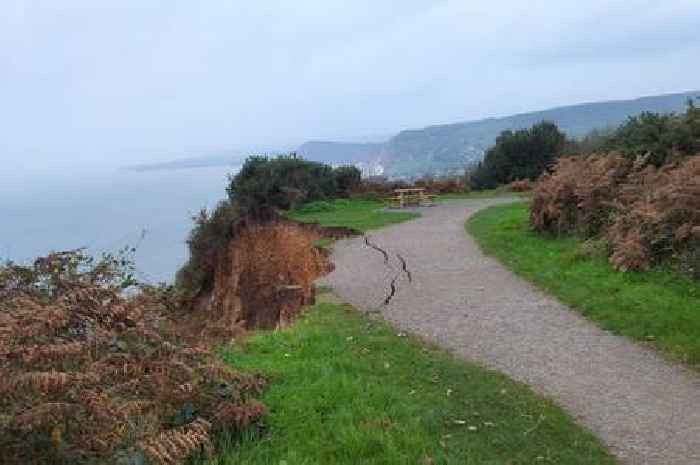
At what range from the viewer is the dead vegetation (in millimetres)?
11125

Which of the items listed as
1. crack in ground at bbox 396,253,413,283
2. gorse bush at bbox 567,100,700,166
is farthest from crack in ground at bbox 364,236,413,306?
gorse bush at bbox 567,100,700,166

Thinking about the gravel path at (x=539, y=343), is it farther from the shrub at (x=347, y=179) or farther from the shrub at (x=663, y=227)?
the shrub at (x=347, y=179)

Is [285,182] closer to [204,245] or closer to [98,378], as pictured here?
[204,245]

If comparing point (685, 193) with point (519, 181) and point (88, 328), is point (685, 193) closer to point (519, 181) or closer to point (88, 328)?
point (88, 328)

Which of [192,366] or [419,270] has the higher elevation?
[192,366]

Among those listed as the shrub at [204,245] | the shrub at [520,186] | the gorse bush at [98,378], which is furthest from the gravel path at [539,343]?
the shrub at [520,186]

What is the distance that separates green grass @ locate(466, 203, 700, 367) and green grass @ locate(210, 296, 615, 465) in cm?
211

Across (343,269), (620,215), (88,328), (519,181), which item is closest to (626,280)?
(620,215)

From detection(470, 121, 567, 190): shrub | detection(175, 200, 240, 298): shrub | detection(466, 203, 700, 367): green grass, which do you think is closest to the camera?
detection(466, 203, 700, 367): green grass

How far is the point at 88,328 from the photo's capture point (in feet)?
17.8

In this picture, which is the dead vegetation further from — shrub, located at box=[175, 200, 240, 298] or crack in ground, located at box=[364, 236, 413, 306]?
shrub, located at box=[175, 200, 240, 298]

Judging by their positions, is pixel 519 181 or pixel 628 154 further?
pixel 519 181

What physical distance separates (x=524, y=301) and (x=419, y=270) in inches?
132

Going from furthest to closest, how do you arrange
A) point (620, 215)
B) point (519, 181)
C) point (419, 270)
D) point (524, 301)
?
point (519, 181)
point (419, 270)
point (620, 215)
point (524, 301)
